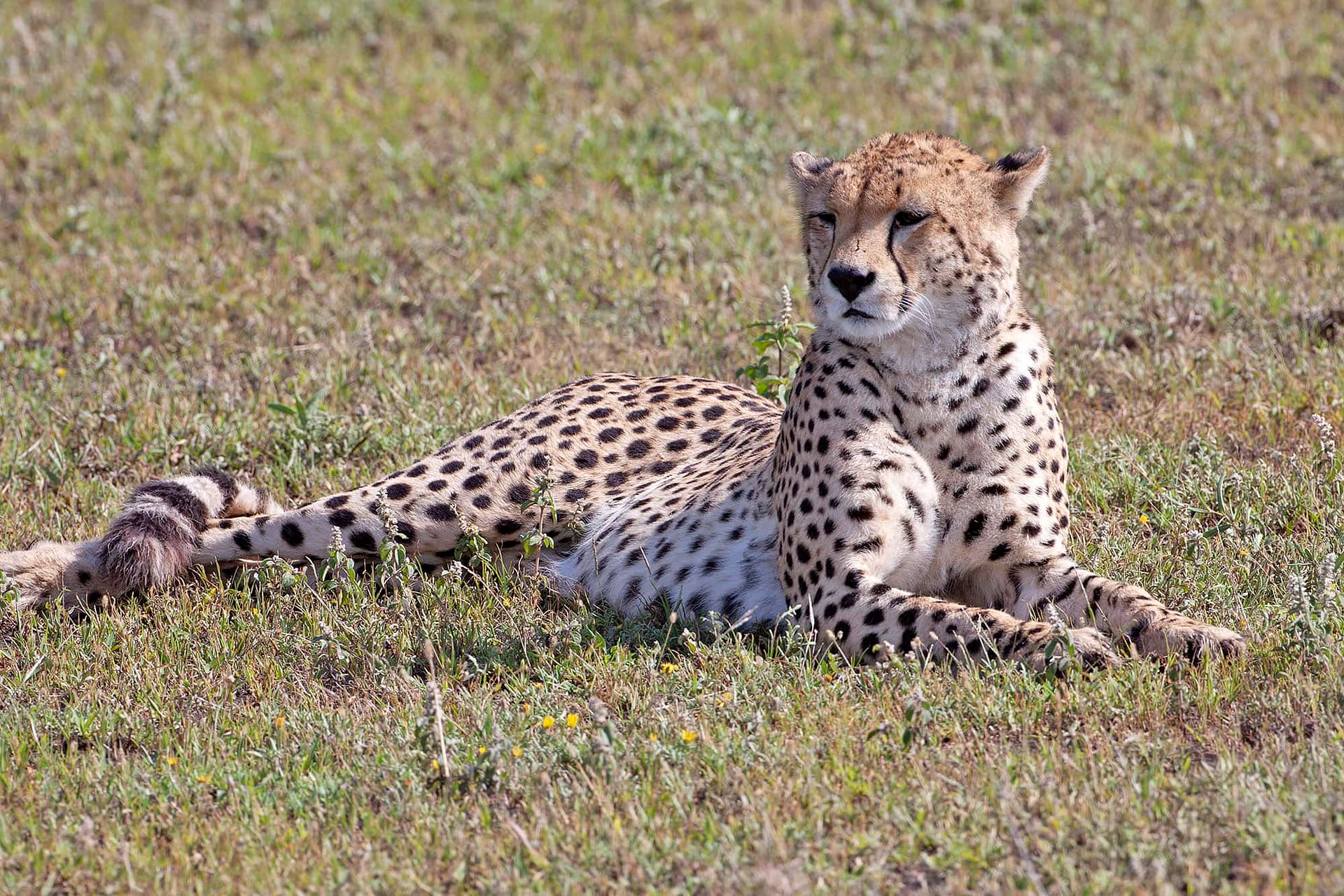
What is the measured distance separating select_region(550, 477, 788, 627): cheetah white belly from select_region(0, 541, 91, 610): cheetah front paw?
1.48 meters

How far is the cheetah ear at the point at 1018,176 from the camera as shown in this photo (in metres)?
4.54

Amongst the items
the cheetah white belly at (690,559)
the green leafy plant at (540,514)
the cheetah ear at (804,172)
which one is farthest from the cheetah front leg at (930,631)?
the cheetah ear at (804,172)

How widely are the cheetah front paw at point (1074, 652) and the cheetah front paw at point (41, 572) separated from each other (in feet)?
9.51

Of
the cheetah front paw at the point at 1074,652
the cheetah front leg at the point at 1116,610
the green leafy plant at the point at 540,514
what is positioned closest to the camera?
the cheetah front paw at the point at 1074,652

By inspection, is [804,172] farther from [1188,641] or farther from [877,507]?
[1188,641]

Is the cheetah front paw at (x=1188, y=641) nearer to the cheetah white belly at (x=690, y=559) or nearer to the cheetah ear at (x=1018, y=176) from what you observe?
the cheetah white belly at (x=690, y=559)

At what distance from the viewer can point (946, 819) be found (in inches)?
132

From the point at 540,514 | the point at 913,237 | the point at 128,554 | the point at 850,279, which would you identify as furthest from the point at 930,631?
the point at 128,554

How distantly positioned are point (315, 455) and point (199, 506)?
0.84 meters

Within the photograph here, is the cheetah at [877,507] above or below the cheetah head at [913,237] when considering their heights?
below

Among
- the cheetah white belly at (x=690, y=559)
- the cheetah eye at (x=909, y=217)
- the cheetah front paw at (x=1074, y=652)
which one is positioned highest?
the cheetah eye at (x=909, y=217)

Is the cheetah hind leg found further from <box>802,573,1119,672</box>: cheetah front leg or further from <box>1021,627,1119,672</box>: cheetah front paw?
<box>1021,627,1119,672</box>: cheetah front paw

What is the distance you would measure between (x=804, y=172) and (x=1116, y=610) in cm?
140

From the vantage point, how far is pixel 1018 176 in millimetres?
4539
